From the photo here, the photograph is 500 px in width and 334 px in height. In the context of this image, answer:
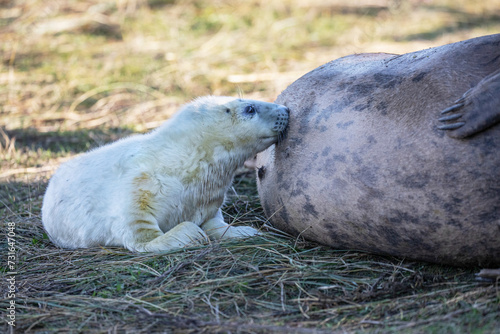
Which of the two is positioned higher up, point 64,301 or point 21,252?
point 64,301

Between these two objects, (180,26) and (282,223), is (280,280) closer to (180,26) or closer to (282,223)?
(282,223)

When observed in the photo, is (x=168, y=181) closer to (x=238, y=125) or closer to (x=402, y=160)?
(x=238, y=125)

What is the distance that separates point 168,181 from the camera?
116 inches

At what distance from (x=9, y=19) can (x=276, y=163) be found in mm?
7759

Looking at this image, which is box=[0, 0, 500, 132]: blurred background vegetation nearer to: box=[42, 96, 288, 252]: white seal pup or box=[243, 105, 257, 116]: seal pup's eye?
box=[42, 96, 288, 252]: white seal pup

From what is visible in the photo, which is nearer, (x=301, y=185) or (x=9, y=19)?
(x=301, y=185)

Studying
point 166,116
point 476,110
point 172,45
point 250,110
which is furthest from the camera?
point 172,45

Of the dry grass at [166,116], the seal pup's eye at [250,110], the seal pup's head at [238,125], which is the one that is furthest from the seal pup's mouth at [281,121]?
the dry grass at [166,116]

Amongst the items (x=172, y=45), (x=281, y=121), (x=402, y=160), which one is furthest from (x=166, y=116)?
(x=402, y=160)

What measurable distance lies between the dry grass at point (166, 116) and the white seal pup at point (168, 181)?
0.41 ft

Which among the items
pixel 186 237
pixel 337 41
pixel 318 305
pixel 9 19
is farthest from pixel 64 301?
pixel 9 19

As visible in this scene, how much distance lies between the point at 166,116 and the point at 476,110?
4042mm

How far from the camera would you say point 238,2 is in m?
10.3

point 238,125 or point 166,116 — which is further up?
point 238,125
